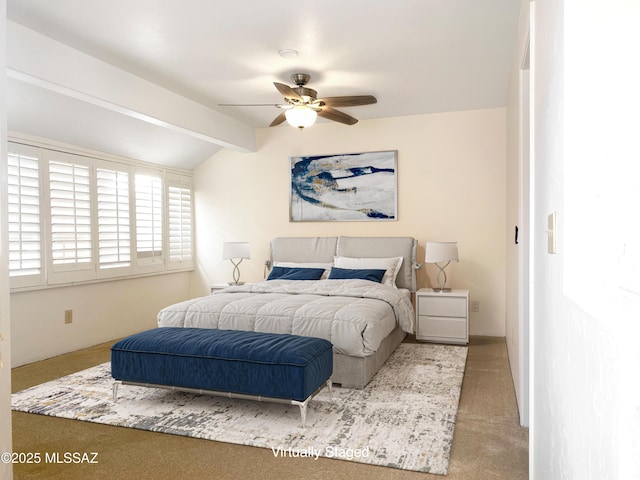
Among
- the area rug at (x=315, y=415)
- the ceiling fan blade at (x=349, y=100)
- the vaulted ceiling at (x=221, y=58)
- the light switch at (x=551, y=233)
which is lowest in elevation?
the area rug at (x=315, y=415)

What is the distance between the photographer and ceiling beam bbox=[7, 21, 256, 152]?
330cm

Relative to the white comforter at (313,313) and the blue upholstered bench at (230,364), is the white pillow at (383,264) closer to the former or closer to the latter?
the white comforter at (313,313)

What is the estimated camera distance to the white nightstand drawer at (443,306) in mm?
5023

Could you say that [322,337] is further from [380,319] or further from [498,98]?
[498,98]

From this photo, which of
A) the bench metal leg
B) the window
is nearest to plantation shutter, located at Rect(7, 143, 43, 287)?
the window

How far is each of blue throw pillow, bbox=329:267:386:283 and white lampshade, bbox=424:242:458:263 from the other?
1.70 ft

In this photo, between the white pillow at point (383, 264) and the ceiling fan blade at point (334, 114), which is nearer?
the ceiling fan blade at point (334, 114)

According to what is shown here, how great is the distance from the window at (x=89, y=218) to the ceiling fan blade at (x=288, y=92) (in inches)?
96.6

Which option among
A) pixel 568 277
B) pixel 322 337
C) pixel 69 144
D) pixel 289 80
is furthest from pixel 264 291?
pixel 568 277

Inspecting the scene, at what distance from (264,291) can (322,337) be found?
4.29 feet

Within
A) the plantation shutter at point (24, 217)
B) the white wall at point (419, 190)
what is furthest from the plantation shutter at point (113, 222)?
the white wall at point (419, 190)

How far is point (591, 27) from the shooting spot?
1.08 m

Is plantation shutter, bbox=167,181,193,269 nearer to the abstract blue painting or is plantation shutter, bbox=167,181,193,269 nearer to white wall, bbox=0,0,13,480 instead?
the abstract blue painting

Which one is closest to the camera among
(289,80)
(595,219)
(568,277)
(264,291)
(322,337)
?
(595,219)
